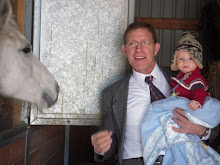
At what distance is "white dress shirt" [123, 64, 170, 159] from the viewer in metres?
1.87

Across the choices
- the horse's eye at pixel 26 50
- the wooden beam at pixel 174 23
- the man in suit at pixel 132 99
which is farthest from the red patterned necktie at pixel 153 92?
the wooden beam at pixel 174 23

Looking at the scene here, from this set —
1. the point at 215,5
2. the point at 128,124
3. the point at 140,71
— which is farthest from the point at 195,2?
the point at 128,124

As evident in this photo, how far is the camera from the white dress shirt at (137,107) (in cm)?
187

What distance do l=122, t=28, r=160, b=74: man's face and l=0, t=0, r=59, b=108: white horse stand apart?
0.69 m

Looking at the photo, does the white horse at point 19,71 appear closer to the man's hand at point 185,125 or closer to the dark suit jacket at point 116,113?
the dark suit jacket at point 116,113

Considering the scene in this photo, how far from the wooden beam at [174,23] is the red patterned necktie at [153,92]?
10.2ft

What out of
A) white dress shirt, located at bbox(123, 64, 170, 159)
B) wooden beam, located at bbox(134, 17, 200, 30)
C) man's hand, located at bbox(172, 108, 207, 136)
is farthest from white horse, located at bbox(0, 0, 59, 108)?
wooden beam, located at bbox(134, 17, 200, 30)

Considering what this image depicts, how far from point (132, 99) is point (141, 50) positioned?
1.34 ft

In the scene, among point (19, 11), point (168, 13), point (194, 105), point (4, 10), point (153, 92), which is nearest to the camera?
point (4, 10)

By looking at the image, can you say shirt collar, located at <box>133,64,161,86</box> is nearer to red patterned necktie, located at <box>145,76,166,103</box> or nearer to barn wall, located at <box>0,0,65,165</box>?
red patterned necktie, located at <box>145,76,166,103</box>

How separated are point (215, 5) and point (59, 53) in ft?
10.4

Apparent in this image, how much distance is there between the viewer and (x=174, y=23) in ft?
16.0

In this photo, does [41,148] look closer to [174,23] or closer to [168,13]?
[174,23]

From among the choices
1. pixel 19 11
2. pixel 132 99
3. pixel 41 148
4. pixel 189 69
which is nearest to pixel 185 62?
pixel 189 69
